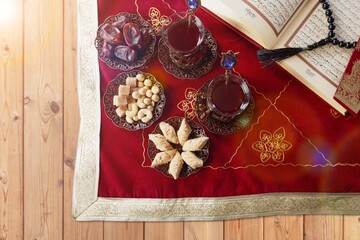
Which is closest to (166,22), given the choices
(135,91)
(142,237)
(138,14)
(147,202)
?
(138,14)

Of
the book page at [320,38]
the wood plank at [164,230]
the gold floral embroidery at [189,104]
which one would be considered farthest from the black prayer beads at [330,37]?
the wood plank at [164,230]

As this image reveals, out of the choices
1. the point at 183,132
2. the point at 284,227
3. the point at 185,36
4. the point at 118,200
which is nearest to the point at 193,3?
the point at 185,36

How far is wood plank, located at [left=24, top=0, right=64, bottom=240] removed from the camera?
1029 millimetres

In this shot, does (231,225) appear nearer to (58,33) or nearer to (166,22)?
(166,22)

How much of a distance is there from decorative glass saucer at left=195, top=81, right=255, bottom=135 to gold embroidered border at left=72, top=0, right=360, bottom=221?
0.58 ft

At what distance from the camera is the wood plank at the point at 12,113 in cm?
103

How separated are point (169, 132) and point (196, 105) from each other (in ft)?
0.32

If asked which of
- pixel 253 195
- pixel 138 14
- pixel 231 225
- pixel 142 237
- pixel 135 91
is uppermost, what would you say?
pixel 138 14

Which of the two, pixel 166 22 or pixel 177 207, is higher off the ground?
pixel 166 22

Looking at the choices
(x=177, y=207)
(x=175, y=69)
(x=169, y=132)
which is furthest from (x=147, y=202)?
(x=175, y=69)

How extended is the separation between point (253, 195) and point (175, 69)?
374mm

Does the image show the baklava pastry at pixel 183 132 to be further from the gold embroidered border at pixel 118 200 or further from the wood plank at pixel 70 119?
the wood plank at pixel 70 119

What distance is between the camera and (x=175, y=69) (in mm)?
979

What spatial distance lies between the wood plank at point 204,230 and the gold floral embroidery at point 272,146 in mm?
213
